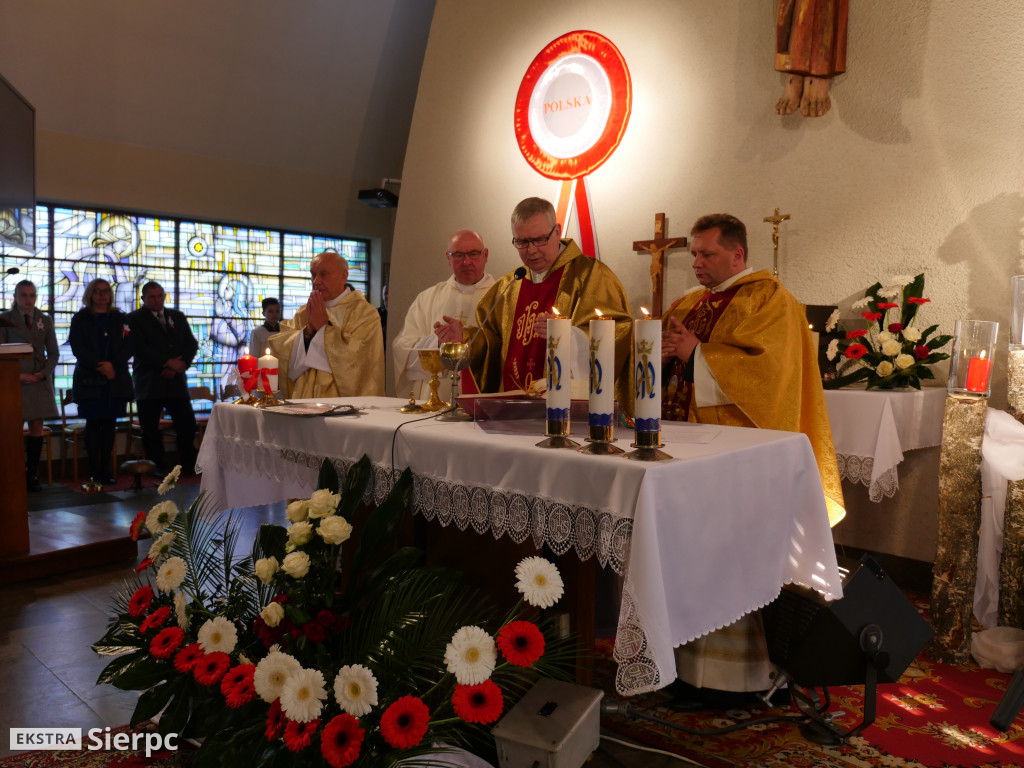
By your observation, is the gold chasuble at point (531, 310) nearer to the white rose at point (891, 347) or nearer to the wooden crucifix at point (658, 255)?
the white rose at point (891, 347)

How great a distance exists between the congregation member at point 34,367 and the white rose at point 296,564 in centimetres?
591

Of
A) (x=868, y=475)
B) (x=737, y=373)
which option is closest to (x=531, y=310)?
(x=737, y=373)

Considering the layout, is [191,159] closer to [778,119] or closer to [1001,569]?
[778,119]

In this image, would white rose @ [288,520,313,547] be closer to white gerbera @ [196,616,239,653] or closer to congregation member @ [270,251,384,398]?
white gerbera @ [196,616,239,653]

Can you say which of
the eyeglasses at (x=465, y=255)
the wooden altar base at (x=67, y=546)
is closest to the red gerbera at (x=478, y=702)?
the eyeglasses at (x=465, y=255)

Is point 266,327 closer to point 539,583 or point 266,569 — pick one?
point 266,569

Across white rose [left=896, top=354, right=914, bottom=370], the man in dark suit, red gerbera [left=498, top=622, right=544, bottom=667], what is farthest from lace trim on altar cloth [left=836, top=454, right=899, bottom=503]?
the man in dark suit

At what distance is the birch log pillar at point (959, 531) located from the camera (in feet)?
11.0

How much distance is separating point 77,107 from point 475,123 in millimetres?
4036

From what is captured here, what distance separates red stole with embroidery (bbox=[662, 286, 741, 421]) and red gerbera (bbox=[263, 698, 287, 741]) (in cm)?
191

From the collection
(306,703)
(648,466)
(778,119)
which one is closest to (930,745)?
(648,466)

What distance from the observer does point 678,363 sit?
3236 mm

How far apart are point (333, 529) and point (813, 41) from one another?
12.5ft

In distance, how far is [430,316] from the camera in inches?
203
